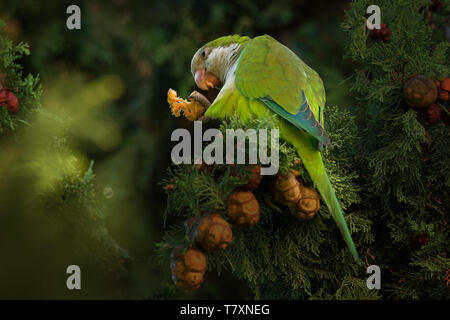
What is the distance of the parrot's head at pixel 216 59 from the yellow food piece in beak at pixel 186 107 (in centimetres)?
20

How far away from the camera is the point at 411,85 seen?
0.76 m

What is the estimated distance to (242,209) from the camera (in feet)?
2.04

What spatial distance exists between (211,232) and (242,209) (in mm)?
55

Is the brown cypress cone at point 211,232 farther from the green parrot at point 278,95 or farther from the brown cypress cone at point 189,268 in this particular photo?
the green parrot at point 278,95

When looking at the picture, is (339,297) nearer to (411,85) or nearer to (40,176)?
(411,85)

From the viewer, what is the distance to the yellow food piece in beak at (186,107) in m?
0.88

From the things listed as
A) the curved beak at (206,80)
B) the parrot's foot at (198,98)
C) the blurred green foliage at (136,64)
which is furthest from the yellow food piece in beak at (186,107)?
the blurred green foliage at (136,64)

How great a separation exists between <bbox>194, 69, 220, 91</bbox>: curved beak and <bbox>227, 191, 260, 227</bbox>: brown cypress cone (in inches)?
22.7

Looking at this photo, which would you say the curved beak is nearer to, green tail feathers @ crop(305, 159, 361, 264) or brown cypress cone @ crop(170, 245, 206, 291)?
green tail feathers @ crop(305, 159, 361, 264)

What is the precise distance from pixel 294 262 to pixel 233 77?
394 mm
